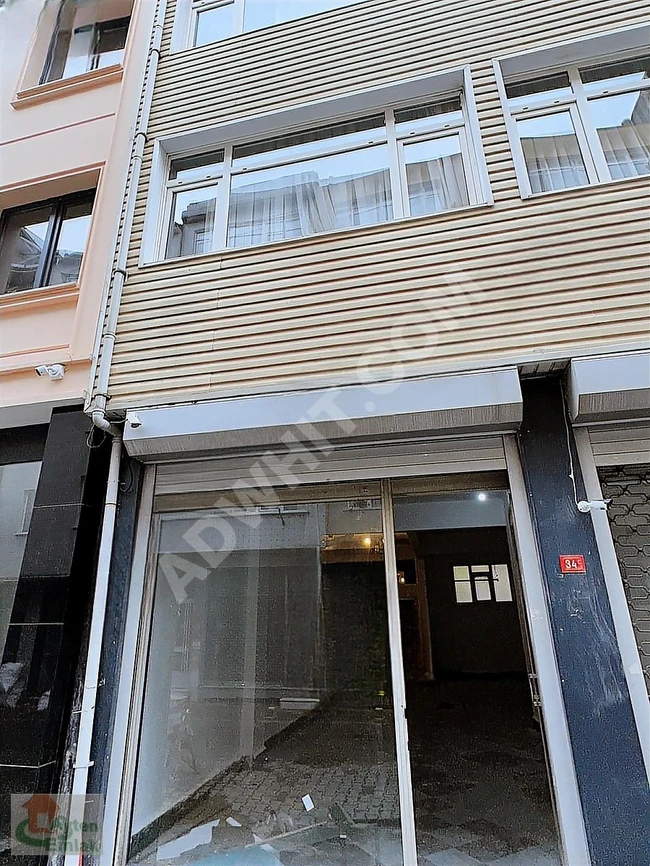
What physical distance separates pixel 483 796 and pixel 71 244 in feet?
19.8

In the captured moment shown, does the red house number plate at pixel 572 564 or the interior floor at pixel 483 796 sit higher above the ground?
the red house number plate at pixel 572 564

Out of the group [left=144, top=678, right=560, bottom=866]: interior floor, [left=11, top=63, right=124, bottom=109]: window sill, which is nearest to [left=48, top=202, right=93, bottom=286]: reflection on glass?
[left=11, top=63, right=124, bottom=109]: window sill

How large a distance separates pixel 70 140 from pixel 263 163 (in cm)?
218

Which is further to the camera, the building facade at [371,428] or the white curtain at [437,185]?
the white curtain at [437,185]

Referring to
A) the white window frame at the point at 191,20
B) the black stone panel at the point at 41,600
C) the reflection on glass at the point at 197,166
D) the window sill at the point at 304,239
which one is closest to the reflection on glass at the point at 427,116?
the window sill at the point at 304,239

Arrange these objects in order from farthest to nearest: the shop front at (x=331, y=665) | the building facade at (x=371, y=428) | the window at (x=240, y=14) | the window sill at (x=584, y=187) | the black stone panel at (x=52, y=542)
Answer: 1. the window at (x=240, y=14)
2. the black stone panel at (x=52, y=542)
3. the window sill at (x=584, y=187)
4. the building facade at (x=371, y=428)
5. the shop front at (x=331, y=665)

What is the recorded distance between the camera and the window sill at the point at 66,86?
532cm

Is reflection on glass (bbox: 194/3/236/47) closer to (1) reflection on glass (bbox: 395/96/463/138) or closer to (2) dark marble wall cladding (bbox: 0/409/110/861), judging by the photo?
(1) reflection on glass (bbox: 395/96/463/138)

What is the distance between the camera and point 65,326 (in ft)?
14.8

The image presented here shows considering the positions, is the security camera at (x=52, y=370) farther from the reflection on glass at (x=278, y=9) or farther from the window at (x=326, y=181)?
the reflection on glass at (x=278, y=9)

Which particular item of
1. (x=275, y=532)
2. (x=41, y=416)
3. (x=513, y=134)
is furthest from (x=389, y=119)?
(x=41, y=416)

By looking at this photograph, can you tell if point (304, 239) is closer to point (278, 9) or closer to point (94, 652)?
point (278, 9)

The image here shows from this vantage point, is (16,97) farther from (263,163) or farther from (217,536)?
(217,536)

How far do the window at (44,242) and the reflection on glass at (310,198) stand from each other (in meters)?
1.68
